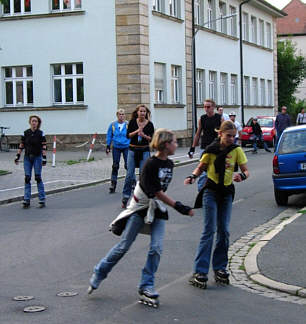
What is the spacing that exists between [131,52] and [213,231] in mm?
24736

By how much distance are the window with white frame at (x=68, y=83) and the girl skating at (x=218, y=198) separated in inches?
1010

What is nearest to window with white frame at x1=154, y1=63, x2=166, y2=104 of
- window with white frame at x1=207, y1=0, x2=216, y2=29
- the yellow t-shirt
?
window with white frame at x1=207, y1=0, x2=216, y2=29

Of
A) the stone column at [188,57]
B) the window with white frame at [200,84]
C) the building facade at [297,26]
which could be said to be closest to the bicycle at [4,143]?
the stone column at [188,57]

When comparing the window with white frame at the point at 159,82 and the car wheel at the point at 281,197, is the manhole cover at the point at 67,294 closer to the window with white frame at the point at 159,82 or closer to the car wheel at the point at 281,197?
the car wheel at the point at 281,197

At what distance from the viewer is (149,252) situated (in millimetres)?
6836

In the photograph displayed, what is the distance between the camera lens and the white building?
31.8 meters

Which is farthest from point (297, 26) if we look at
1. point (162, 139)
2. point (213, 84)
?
point (162, 139)

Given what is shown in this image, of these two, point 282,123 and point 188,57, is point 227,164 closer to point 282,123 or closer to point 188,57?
point 282,123

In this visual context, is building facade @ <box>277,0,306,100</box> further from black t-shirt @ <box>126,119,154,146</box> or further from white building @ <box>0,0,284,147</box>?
black t-shirt @ <box>126,119,154,146</box>

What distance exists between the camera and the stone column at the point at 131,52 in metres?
31.5

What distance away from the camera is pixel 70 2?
107 feet

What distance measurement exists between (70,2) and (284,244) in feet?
82.8

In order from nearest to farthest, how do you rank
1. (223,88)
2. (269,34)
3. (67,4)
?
(67,4)
(223,88)
(269,34)

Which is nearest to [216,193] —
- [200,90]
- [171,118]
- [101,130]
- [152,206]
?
[152,206]
